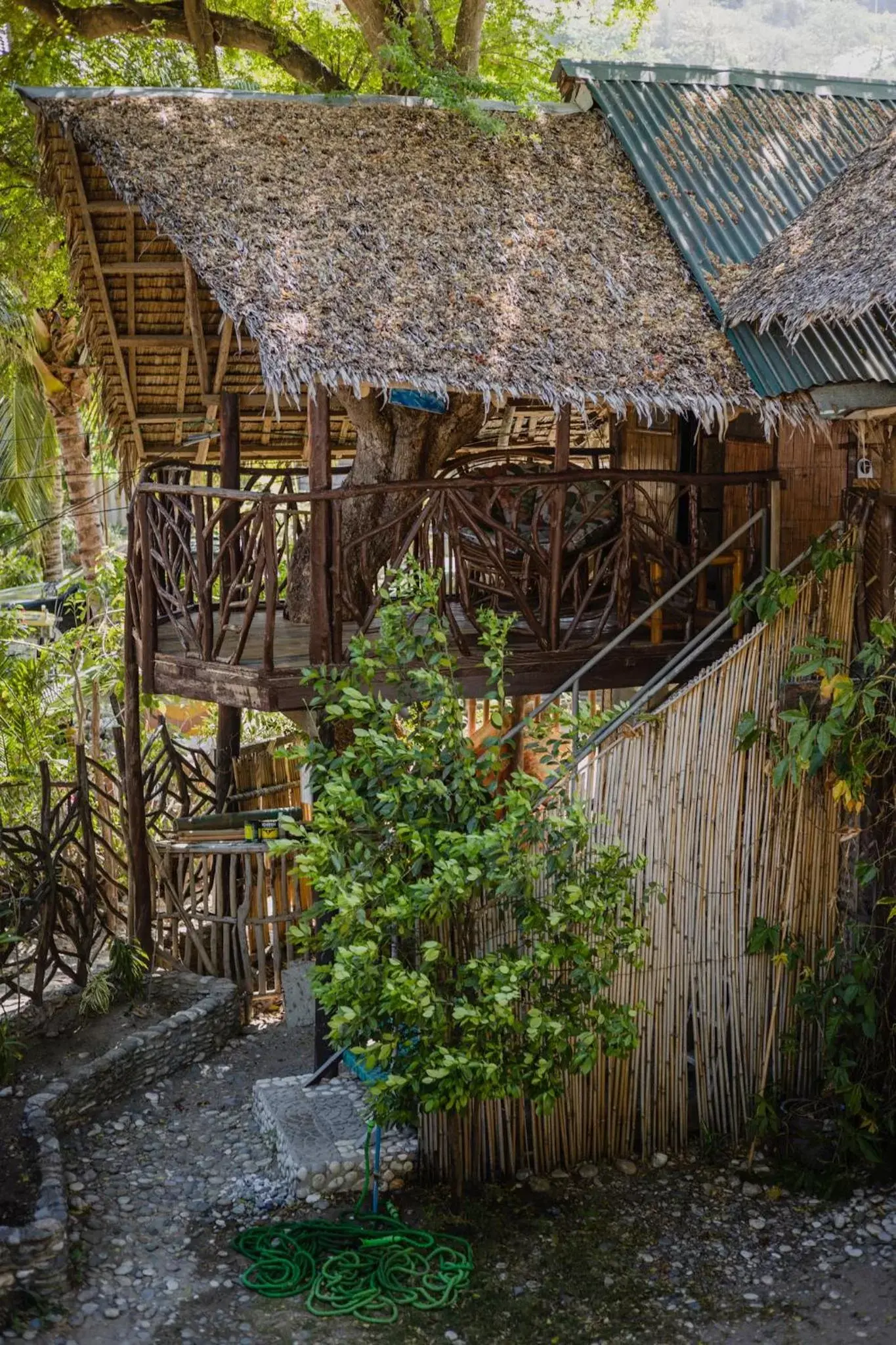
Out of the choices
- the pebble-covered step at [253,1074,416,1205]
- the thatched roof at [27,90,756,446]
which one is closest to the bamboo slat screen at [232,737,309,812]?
the pebble-covered step at [253,1074,416,1205]

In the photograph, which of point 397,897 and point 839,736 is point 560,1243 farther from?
point 839,736

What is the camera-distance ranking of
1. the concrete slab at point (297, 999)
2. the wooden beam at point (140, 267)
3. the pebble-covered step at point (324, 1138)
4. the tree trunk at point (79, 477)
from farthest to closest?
the tree trunk at point (79, 477) < the wooden beam at point (140, 267) < the concrete slab at point (297, 999) < the pebble-covered step at point (324, 1138)

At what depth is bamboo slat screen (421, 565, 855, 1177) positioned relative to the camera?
5.77 meters

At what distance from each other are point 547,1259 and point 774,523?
3825 millimetres

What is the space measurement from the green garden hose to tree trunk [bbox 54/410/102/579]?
8.50 meters

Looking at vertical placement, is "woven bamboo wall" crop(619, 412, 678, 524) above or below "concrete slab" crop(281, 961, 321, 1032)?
above

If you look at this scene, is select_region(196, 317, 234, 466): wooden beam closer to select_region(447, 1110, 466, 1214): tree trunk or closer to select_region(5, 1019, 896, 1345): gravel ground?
select_region(5, 1019, 896, 1345): gravel ground

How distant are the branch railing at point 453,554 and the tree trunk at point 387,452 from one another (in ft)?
0.08

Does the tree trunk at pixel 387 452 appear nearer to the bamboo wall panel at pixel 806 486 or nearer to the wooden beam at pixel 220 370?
the wooden beam at pixel 220 370

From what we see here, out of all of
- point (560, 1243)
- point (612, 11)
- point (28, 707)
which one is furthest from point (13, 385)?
point (560, 1243)

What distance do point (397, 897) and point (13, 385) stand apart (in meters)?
10.3

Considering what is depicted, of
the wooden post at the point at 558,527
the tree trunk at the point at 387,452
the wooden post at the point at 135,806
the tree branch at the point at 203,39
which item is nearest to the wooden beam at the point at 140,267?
the tree trunk at the point at 387,452

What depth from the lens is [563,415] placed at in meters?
6.71

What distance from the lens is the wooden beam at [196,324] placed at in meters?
8.16
